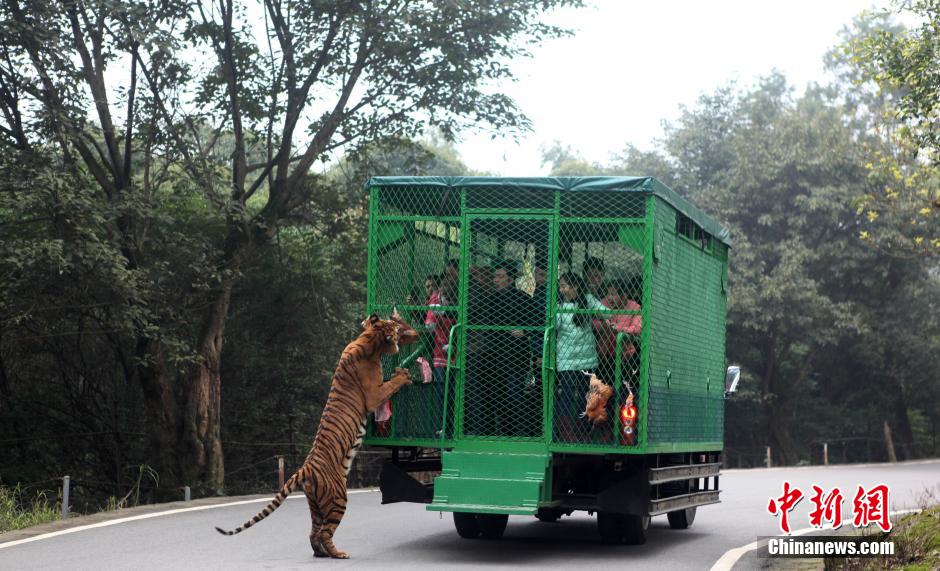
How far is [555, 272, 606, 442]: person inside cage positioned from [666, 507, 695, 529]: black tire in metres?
3.65

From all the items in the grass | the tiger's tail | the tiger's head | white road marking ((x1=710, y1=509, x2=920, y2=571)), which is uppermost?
the tiger's head

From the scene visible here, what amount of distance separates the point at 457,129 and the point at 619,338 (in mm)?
11763

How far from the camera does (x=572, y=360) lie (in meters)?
11.1

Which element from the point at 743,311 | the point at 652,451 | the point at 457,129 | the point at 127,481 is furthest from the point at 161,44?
the point at 743,311

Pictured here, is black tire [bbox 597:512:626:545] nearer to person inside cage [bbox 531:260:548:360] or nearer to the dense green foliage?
person inside cage [bbox 531:260:548:360]

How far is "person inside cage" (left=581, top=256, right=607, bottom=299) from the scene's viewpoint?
11180 millimetres

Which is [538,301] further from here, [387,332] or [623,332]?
[387,332]

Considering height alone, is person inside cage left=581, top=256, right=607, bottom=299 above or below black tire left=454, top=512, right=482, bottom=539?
above

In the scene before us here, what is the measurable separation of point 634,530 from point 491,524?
1536 mm

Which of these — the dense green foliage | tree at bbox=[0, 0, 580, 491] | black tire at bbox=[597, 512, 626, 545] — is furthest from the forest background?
the dense green foliage

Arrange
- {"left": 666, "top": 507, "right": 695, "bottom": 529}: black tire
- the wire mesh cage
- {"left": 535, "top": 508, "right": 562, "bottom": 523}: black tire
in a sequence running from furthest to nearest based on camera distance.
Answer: {"left": 666, "top": 507, "right": 695, "bottom": 529}: black tire
{"left": 535, "top": 508, "right": 562, "bottom": 523}: black tire
the wire mesh cage

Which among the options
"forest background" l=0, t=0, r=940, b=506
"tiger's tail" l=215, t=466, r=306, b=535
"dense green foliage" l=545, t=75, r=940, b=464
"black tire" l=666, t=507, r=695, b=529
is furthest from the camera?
"dense green foliage" l=545, t=75, r=940, b=464

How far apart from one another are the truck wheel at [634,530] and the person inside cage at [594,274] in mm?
2240

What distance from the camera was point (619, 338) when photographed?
1091 cm
